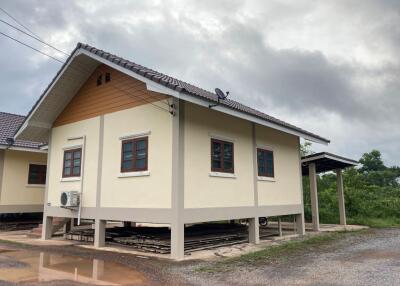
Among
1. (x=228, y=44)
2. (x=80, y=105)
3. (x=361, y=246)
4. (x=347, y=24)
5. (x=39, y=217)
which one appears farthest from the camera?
(x=39, y=217)

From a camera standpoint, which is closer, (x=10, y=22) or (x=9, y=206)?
(x=10, y=22)

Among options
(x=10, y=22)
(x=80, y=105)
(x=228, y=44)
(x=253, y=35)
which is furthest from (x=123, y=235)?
(x=253, y=35)

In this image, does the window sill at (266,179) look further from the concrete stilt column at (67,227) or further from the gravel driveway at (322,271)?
the concrete stilt column at (67,227)

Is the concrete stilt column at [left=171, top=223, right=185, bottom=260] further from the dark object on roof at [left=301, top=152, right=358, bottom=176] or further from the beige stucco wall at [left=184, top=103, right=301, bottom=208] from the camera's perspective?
the dark object on roof at [left=301, top=152, right=358, bottom=176]

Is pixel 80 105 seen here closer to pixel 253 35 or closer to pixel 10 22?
pixel 10 22

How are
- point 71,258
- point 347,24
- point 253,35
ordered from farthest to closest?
point 253,35 < point 347,24 < point 71,258

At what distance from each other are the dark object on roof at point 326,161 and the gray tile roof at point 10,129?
1231 centimetres

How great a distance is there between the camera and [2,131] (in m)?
17.4

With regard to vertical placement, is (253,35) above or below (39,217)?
above

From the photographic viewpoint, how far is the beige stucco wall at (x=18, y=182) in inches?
654

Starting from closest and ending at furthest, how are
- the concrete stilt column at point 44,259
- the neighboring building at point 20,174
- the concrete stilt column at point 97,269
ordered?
the concrete stilt column at point 97,269, the concrete stilt column at point 44,259, the neighboring building at point 20,174

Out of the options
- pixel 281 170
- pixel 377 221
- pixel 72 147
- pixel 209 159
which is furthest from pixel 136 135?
pixel 377 221

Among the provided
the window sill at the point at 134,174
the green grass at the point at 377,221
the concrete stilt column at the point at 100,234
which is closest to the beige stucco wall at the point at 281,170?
the window sill at the point at 134,174

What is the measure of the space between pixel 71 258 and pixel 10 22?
6.18m
